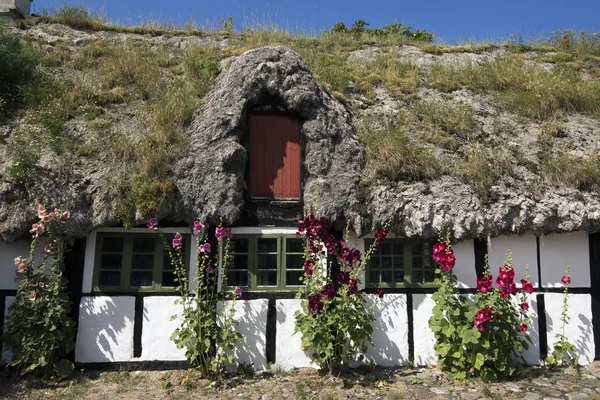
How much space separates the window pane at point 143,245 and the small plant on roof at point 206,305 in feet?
0.86

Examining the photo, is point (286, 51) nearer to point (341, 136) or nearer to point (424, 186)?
point (341, 136)

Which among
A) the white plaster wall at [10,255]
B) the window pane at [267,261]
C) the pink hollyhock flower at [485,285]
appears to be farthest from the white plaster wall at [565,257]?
the white plaster wall at [10,255]

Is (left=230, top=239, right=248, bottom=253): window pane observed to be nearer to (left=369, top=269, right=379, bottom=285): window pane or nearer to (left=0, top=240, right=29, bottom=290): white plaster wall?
(left=369, top=269, right=379, bottom=285): window pane

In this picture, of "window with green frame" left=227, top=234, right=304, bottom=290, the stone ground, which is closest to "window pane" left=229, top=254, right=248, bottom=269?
"window with green frame" left=227, top=234, right=304, bottom=290

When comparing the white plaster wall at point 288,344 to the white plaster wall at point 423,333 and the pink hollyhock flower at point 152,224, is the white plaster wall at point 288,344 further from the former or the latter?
the pink hollyhock flower at point 152,224

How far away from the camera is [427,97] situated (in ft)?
33.4

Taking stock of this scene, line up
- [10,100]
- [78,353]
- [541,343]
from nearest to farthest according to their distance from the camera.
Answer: [78,353], [541,343], [10,100]

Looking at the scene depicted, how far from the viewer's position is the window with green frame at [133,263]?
24.6 ft

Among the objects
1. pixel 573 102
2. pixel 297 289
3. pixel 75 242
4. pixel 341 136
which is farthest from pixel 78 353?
pixel 573 102

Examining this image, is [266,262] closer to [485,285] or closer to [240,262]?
[240,262]

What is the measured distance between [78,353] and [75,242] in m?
1.68

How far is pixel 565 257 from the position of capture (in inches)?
316

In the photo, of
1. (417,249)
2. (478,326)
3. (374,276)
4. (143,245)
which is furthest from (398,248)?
(143,245)

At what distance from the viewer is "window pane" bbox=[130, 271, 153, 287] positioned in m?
7.55
